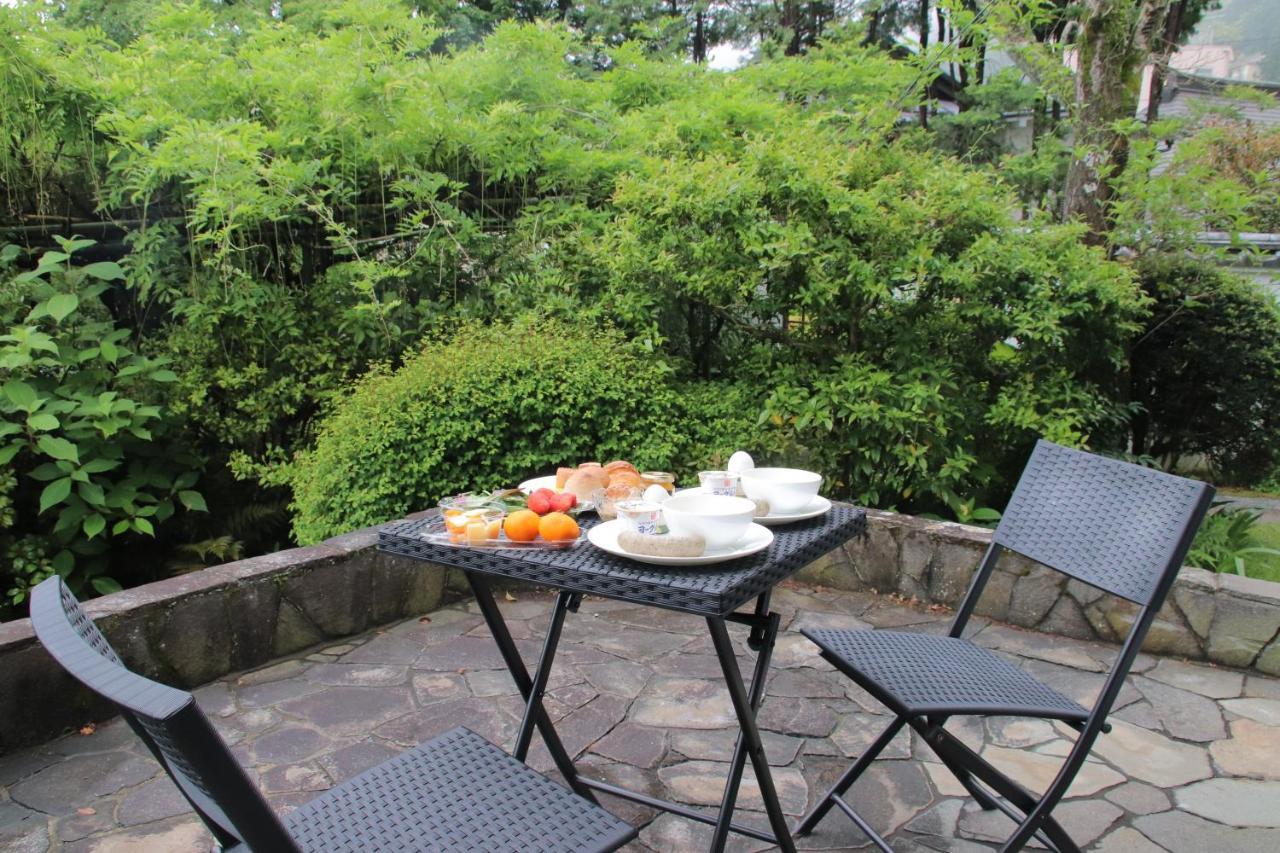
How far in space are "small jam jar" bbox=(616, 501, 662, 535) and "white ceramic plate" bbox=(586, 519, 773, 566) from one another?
0.14 feet

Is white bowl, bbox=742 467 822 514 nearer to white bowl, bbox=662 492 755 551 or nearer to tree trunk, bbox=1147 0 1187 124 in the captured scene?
white bowl, bbox=662 492 755 551

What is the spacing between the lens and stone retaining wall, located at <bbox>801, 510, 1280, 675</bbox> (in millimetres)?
3180

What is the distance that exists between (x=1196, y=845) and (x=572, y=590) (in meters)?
1.73

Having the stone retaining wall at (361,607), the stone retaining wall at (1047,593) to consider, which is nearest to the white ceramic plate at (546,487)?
the stone retaining wall at (361,607)

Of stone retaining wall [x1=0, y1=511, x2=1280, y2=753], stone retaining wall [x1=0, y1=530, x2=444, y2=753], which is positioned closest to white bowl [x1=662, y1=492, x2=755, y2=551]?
stone retaining wall [x1=0, y1=530, x2=444, y2=753]

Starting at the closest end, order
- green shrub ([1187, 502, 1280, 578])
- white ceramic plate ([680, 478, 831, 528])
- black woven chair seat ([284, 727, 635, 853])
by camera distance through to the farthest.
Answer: black woven chair seat ([284, 727, 635, 853]) → white ceramic plate ([680, 478, 831, 528]) → green shrub ([1187, 502, 1280, 578])

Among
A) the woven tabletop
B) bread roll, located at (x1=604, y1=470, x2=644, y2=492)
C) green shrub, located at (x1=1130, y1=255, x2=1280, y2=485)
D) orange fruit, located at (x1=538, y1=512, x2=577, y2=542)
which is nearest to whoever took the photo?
the woven tabletop

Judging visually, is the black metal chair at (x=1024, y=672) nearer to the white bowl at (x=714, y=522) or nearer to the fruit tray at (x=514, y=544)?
the white bowl at (x=714, y=522)

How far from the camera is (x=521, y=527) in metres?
1.89

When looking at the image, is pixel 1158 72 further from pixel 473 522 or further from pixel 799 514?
pixel 473 522

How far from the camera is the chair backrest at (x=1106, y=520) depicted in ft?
5.90

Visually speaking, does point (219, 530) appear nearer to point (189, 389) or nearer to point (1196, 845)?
point (189, 389)

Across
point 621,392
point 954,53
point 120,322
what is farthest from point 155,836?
point 954,53

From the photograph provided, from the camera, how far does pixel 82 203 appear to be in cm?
468
